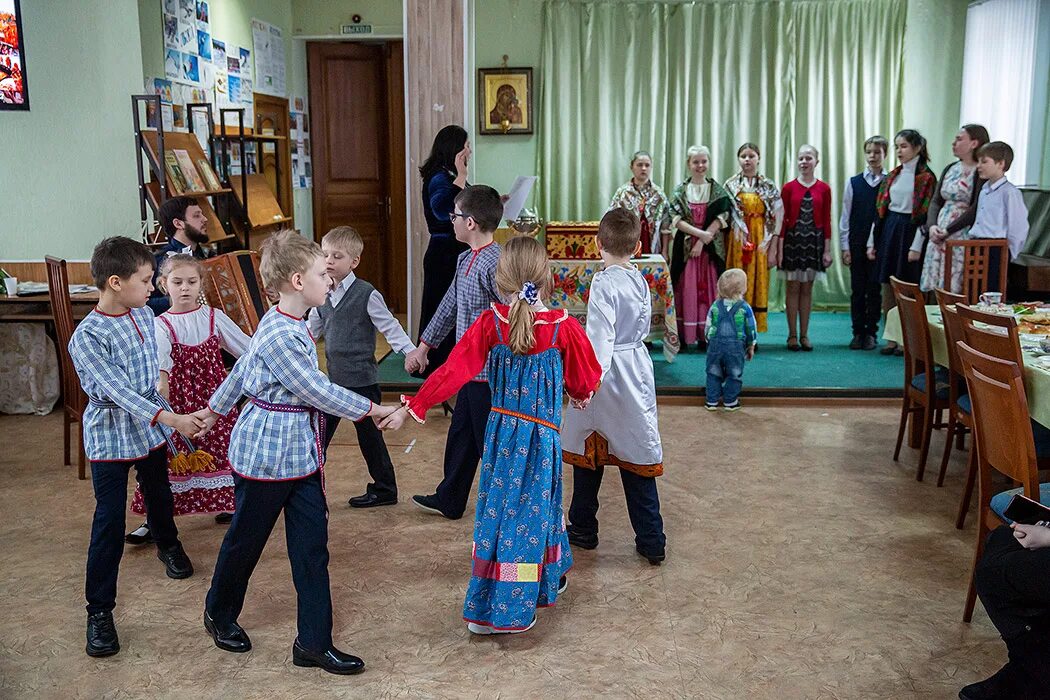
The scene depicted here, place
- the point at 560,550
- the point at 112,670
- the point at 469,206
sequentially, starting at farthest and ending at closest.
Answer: the point at 469,206 < the point at 560,550 < the point at 112,670

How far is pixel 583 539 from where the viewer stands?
3.47 metres

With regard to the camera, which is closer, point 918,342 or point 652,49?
point 918,342

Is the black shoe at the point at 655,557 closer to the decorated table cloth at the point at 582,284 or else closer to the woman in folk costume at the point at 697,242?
the decorated table cloth at the point at 582,284

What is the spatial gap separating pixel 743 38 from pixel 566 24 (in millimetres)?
1538

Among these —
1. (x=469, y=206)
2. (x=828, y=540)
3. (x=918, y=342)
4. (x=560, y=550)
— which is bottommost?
(x=828, y=540)

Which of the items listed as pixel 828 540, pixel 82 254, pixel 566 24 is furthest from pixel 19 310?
pixel 566 24

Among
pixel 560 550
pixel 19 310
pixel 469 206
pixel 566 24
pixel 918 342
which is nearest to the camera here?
pixel 560 550

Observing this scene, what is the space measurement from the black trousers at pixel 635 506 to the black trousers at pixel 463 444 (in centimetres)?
40

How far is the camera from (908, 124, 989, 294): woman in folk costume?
584 cm

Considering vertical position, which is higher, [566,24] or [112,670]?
[566,24]

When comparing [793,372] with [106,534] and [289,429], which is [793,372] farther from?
[106,534]

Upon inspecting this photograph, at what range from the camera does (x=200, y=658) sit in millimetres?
2693

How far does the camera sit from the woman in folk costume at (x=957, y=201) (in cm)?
584

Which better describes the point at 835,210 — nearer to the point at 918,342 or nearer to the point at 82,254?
the point at 918,342
